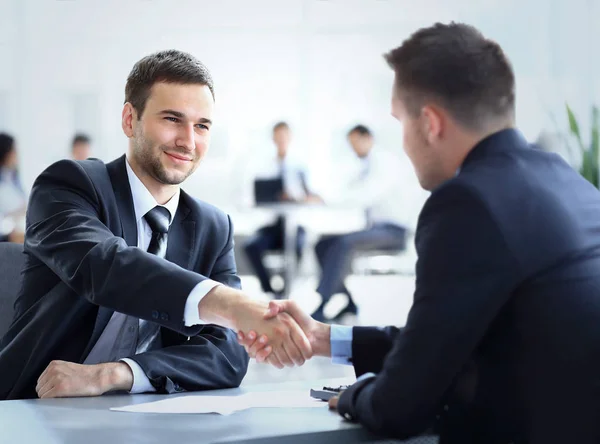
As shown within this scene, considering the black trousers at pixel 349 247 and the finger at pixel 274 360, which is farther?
the black trousers at pixel 349 247

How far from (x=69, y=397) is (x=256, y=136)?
8.29 meters

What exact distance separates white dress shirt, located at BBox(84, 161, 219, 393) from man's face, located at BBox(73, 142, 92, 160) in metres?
6.04

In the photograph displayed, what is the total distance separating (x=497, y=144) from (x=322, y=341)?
22.5 inches

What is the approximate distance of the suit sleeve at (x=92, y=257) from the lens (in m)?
1.65

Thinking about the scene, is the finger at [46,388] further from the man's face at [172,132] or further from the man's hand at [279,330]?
the man's face at [172,132]

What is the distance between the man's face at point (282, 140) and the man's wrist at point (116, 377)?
6298 millimetres

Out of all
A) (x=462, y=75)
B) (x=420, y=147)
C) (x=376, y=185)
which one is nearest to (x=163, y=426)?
(x=420, y=147)

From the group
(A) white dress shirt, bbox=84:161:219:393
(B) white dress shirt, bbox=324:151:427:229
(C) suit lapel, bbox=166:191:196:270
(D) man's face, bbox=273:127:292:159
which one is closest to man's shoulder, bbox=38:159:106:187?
(A) white dress shirt, bbox=84:161:219:393

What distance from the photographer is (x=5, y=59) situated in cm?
874

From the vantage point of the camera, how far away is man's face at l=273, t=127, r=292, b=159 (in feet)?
26.0

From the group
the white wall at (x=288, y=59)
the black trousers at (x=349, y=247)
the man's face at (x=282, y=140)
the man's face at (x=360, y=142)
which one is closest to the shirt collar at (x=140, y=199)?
the black trousers at (x=349, y=247)

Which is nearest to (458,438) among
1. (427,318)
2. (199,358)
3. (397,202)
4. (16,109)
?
(427,318)

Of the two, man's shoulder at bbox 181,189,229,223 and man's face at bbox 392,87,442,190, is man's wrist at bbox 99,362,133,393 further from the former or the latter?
man's face at bbox 392,87,442,190

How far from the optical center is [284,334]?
1687mm
